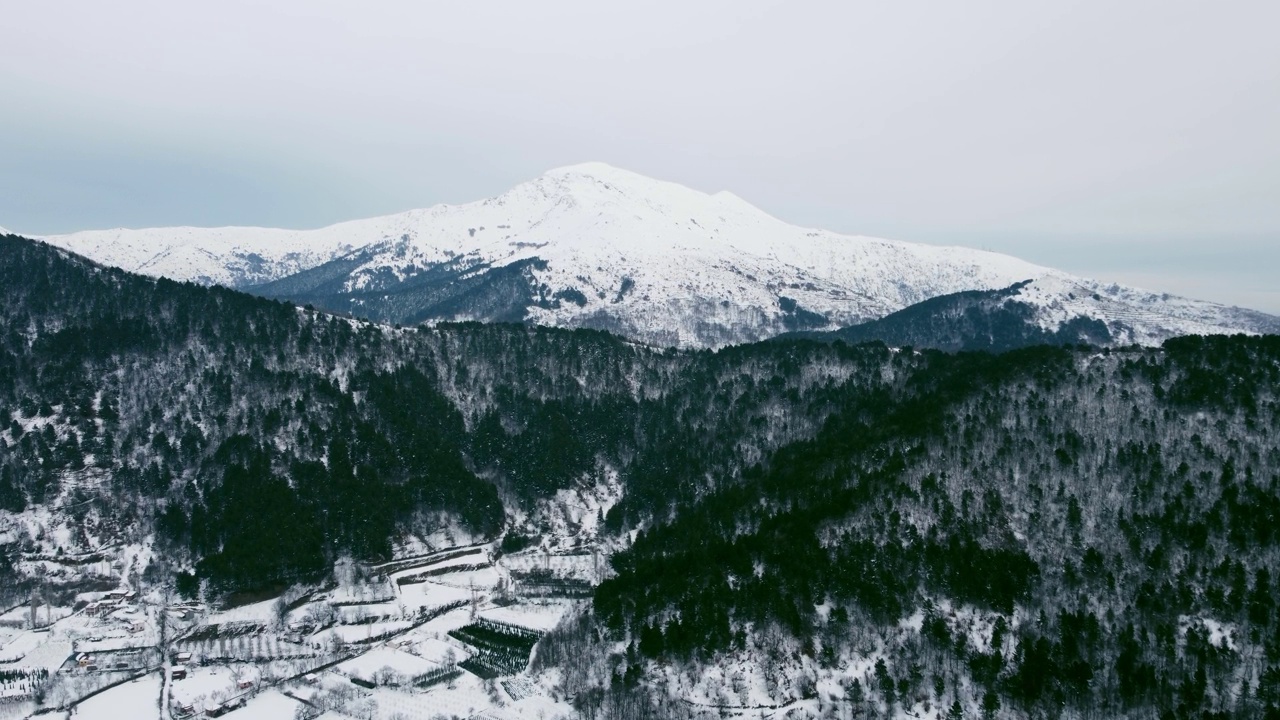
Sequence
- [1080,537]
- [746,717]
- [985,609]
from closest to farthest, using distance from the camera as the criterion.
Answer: [746,717]
[985,609]
[1080,537]

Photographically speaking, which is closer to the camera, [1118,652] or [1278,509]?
[1118,652]

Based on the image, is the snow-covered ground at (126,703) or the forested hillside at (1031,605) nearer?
the forested hillside at (1031,605)

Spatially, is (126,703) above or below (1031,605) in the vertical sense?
below

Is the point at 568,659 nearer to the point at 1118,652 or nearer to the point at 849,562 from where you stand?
the point at 849,562

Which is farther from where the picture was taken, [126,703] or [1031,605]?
[126,703]

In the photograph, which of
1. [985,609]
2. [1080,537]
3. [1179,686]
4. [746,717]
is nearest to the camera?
[1179,686]

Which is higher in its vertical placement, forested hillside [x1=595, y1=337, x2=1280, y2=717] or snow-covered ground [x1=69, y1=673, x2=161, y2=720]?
forested hillside [x1=595, y1=337, x2=1280, y2=717]

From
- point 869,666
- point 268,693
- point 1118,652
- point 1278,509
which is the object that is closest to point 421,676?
point 268,693

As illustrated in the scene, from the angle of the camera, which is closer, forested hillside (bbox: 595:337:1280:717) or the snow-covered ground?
forested hillside (bbox: 595:337:1280:717)

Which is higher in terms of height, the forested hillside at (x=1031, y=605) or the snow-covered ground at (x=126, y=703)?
the forested hillside at (x=1031, y=605)

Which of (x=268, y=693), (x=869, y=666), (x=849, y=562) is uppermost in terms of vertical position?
(x=849, y=562)

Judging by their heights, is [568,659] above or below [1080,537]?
below
